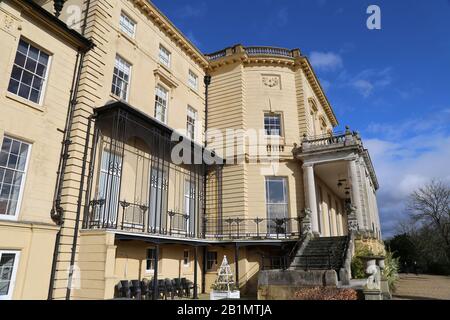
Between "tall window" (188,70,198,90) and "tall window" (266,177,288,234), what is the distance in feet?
23.5

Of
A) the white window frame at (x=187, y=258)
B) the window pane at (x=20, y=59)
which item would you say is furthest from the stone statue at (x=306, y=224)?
the window pane at (x=20, y=59)

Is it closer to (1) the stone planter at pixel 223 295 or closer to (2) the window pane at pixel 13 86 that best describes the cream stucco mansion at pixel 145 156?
(2) the window pane at pixel 13 86

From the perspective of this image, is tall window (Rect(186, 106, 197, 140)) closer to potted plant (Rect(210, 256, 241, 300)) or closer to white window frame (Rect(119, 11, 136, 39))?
white window frame (Rect(119, 11, 136, 39))

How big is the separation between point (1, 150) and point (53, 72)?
334cm

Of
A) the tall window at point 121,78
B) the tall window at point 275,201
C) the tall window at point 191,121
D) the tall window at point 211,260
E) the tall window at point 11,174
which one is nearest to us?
the tall window at point 11,174

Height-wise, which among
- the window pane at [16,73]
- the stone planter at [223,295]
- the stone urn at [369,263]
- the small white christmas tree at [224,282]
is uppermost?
the window pane at [16,73]

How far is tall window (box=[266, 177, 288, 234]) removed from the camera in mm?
17075

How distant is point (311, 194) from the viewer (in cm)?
1675

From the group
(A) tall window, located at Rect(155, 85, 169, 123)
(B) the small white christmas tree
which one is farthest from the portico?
(A) tall window, located at Rect(155, 85, 169, 123)

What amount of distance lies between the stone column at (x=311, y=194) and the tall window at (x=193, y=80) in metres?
8.16

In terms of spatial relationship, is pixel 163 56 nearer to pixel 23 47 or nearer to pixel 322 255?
pixel 23 47

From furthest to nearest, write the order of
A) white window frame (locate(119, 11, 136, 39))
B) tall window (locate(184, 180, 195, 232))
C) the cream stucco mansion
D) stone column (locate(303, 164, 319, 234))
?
1. tall window (locate(184, 180, 195, 232))
2. stone column (locate(303, 164, 319, 234))
3. white window frame (locate(119, 11, 136, 39))
4. the cream stucco mansion

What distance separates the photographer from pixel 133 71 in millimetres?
14406

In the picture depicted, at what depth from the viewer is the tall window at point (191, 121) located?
1826cm
